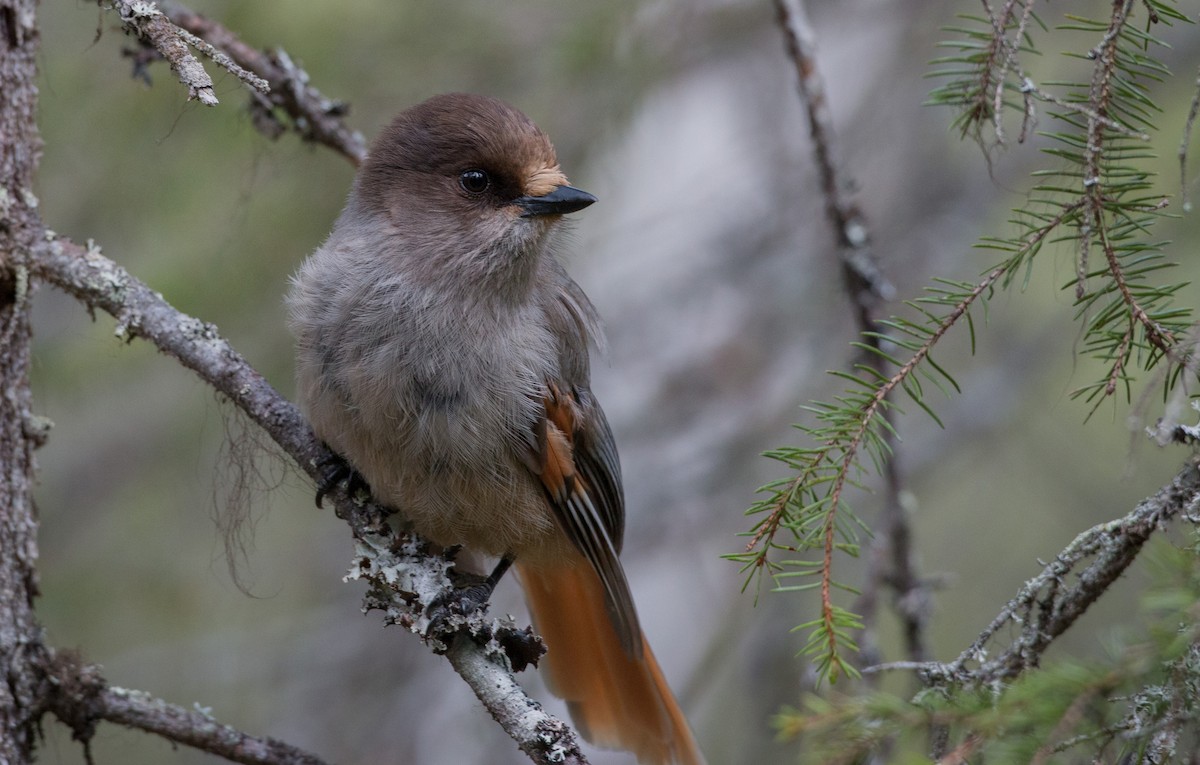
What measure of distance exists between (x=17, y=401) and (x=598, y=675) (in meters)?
1.96

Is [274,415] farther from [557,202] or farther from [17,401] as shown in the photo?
[557,202]

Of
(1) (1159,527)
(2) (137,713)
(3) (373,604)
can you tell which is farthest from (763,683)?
(1) (1159,527)

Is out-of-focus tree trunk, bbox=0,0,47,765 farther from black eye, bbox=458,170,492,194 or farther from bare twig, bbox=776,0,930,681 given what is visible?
bare twig, bbox=776,0,930,681

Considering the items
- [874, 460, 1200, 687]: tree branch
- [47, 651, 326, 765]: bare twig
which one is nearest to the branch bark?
[47, 651, 326, 765]: bare twig

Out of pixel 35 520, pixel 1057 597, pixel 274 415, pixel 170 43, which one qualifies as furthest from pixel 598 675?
pixel 170 43

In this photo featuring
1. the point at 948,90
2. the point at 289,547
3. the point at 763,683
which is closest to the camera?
the point at 948,90

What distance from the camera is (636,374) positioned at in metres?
5.98

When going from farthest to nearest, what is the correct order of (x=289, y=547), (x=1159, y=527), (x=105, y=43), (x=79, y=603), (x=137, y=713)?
(x=289, y=547)
(x=79, y=603)
(x=105, y=43)
(x=137, y=713)
(x=1159, y=527)

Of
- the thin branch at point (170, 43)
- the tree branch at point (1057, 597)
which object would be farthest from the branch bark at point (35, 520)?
the tree branch at point (1057, 597)

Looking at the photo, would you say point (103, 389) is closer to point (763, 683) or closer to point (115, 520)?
point (115, 520)

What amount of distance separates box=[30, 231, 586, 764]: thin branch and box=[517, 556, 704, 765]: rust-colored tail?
0.89m

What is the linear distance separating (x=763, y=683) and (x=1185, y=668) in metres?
3.68

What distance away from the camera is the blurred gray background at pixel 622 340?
444cm

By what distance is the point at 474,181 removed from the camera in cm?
329
